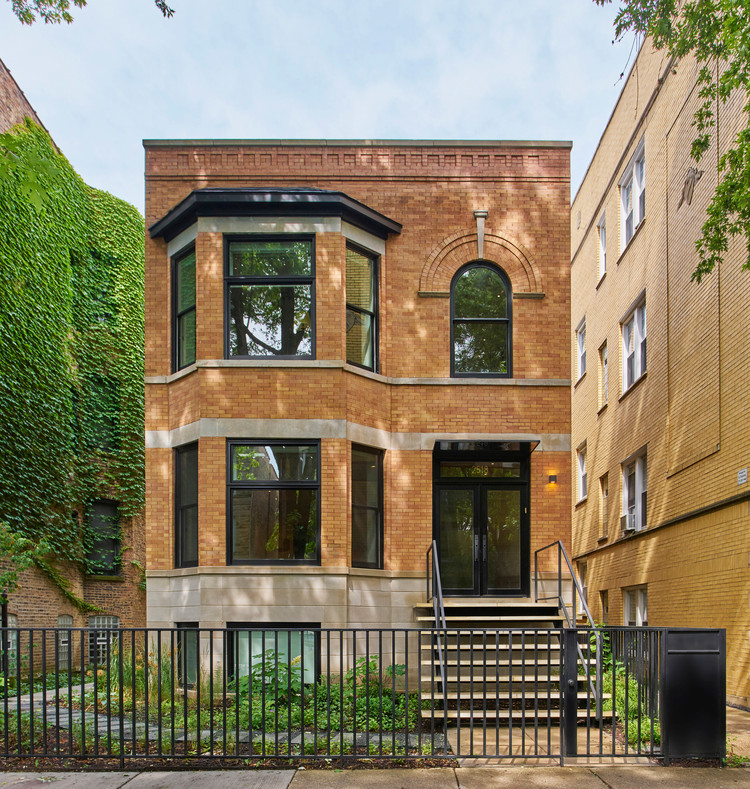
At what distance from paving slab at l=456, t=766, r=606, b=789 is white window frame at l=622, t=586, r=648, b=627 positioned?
35.2 ft

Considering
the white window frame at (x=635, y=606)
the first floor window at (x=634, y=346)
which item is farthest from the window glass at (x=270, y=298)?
the white window frame at (x=635, y=606)

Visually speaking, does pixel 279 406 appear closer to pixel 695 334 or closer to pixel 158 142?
pixel 158 142

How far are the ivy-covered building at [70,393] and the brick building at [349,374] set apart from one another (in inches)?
214

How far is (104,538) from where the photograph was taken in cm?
2295

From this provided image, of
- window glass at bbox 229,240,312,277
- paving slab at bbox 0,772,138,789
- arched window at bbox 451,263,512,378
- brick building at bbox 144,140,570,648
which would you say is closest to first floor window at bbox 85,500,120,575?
brick building at bbox 144,140,570,648

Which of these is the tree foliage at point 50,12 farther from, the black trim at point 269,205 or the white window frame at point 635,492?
the white window frame at point 635,492

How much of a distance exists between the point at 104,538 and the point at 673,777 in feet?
60.7

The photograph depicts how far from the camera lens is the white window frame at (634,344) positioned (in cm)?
1898

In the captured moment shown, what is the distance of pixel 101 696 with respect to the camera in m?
11.5

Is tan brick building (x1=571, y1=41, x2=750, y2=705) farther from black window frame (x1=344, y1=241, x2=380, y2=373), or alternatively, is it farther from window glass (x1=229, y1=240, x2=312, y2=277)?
window glass (x1=229, y1=240, x2=312, y2=277)

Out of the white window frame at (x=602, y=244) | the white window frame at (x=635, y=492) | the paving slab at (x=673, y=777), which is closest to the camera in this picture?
the paving slab at (x=673, y=777)

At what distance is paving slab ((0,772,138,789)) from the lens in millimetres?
7434

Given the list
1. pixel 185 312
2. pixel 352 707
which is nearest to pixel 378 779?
pixel 352 707

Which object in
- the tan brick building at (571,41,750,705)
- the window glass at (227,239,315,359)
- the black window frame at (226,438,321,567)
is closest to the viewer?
the black window frame at (226,438,321,567)
